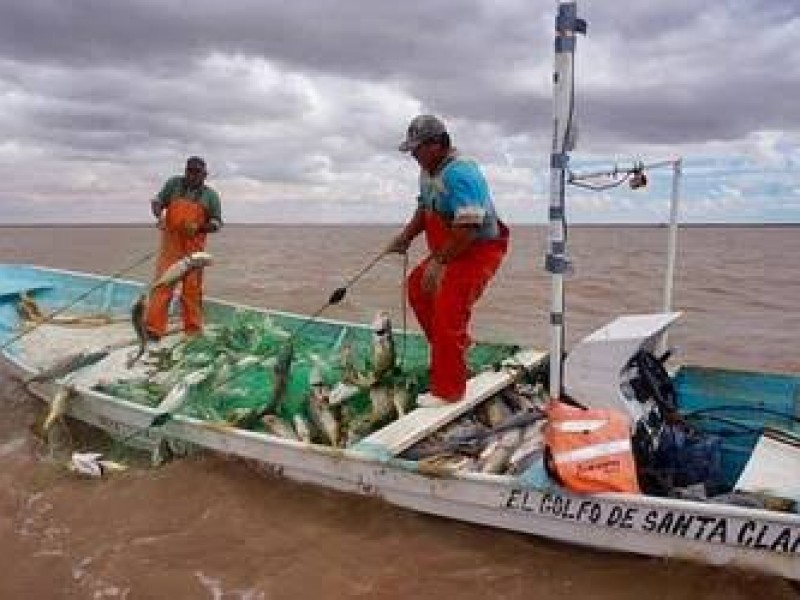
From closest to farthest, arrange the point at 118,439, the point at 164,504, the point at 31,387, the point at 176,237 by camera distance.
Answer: the point at 164,504, the point at 118,439, the point at 31,387, the point at 176,237

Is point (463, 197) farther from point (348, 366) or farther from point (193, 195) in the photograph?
point (193, 195)

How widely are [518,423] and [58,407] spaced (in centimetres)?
450

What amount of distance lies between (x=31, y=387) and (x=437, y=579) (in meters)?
6.08

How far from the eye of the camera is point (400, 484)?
19.1ft

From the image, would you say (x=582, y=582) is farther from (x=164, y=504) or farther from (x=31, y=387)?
(x=31, y=387)

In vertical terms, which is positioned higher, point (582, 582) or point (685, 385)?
point (685, 385)

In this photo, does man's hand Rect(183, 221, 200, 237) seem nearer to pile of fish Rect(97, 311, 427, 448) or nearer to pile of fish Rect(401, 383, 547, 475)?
pile of fish Rect(97, 311, 427, 448)

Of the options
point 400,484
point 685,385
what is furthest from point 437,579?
point 685,385

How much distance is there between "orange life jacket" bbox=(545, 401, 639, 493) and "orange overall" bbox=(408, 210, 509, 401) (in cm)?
169

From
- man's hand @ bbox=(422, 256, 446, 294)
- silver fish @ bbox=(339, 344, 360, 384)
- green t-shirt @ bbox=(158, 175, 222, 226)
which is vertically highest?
green t-shirt @ bbox=(158, 175, 222, 226)

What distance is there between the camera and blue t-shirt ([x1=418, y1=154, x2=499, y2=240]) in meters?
6.29

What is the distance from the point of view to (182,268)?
32.6 feet

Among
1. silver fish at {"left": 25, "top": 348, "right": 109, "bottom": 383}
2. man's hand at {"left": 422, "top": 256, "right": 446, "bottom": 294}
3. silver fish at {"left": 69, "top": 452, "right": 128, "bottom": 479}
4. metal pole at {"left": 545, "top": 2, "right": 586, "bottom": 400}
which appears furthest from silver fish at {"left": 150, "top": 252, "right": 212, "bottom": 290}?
metal pole at {"left": 545, "top": 2, "right": 586, "bottom": 400}

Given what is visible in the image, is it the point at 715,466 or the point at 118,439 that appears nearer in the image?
the point at 715,466
